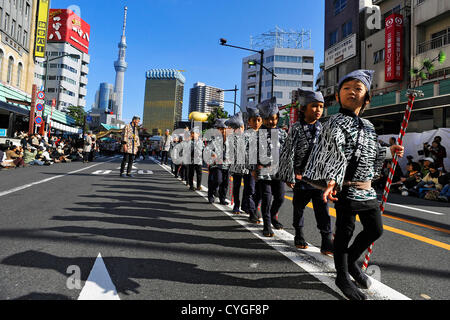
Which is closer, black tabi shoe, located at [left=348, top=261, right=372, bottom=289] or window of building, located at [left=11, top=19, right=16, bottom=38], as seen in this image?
black tabi shoe, located at [left=348, top=261, right=372, bottom=289]

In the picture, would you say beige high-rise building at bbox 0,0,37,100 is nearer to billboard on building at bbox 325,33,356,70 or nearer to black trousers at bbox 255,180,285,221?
billboard on building at bbox 325,33,356,70

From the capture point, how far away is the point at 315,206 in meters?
3.43

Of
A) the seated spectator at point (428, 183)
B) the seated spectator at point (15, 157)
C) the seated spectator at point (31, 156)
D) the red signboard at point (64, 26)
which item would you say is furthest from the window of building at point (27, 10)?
the red signboard at point (64, 26)

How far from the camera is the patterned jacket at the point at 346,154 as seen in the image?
7.37ft

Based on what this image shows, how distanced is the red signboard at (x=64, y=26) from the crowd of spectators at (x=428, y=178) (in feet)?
261

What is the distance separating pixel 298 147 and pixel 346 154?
124cm

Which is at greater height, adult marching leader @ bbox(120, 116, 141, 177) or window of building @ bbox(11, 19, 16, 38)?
window of building @ bbox(11, 19, 16, 38)

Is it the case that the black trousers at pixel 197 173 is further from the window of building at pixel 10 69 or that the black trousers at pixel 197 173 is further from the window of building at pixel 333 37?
the window of building at pixel 10 69

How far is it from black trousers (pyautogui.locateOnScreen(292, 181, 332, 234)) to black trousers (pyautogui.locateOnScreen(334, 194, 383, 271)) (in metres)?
0.94

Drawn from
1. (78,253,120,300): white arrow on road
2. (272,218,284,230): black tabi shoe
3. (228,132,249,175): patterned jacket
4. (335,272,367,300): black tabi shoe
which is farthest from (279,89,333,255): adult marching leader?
(78,253,120,300): white arrow on road

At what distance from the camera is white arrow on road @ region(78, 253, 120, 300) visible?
2084mm
